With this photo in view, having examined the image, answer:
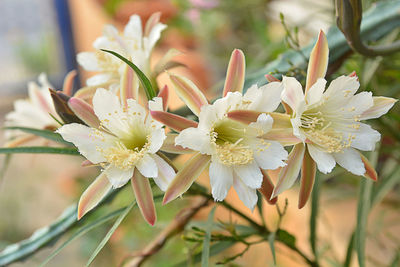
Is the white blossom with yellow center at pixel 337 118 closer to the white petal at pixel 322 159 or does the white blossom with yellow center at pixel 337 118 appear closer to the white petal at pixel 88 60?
the white petal at pixel 322 159

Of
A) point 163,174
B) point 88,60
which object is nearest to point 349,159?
point 163,174

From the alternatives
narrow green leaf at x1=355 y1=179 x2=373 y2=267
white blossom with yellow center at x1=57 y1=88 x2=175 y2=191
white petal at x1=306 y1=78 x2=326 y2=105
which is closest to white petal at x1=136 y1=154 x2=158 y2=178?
white blossom with yellow center at x1=57 y1=88 x2=175 y2=191

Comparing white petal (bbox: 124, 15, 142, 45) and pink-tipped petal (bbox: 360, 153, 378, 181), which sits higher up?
white petal (bbox: 124, 15, 142, 45)

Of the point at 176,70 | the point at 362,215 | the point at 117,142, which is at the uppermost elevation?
the point at 117,142

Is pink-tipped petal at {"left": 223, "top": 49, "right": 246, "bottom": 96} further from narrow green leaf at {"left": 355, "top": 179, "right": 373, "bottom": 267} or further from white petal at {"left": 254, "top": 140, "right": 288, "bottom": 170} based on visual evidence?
narrow green leaf at {"left": 355, "top": 179, "right": 373, "bottom": 267}

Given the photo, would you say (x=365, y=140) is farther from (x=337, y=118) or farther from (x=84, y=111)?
(x=84, y=111)

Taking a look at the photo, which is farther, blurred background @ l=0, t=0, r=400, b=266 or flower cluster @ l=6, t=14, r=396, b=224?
blurred background @ l=0, t=0, r=400, b=266

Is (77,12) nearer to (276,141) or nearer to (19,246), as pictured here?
(19,246)

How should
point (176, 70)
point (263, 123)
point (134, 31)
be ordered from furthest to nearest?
point (176, 70), point (134, 31), point (263, 123)
